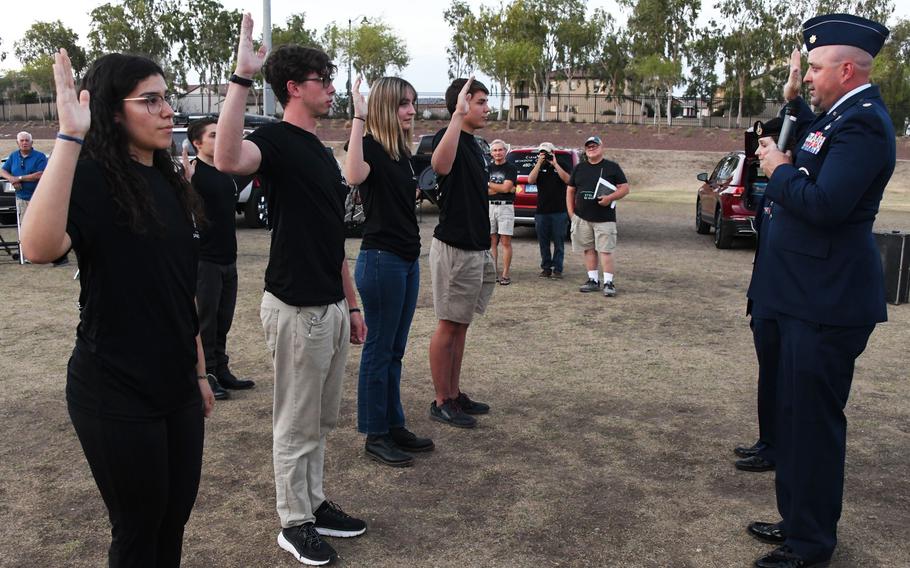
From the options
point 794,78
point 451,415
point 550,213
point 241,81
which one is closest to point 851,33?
point 794,78

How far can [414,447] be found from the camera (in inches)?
188

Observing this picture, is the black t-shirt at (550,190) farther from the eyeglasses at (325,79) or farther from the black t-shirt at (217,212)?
the eyeglasses at (325,79)

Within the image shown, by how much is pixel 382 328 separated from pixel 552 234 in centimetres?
647

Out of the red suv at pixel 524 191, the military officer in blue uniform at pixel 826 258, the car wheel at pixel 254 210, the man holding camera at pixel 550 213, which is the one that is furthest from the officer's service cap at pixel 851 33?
the car wheel at pixel 254 210

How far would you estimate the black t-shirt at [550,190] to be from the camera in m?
10.7

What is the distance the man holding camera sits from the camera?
1066cm

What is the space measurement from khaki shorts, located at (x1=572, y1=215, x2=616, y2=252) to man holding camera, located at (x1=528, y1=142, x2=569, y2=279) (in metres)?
0.58

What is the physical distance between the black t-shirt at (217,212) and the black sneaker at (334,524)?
256cm

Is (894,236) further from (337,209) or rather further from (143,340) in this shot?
(143,340)

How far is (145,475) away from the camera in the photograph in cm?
239

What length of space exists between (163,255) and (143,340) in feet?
0.82

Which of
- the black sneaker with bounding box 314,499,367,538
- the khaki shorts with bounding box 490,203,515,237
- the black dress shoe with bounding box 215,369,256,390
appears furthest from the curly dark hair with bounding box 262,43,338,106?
the khaki shorts with bounding box 490,203,515,237

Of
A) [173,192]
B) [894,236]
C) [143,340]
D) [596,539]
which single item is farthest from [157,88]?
[894,236]

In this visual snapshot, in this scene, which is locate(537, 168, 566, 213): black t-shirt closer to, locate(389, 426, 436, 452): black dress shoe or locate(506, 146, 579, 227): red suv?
locate(506, 146, 579, 227): red suv
